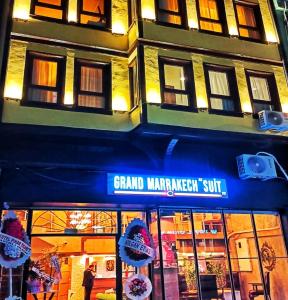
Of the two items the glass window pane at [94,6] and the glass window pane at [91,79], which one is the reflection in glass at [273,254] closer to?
the glass window pane at [91,79]

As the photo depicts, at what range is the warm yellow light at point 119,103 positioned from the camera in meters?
9.78

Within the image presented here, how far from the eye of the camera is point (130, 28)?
10547 millimetres

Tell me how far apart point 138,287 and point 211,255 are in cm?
258

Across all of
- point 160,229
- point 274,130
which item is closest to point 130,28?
point 274,130

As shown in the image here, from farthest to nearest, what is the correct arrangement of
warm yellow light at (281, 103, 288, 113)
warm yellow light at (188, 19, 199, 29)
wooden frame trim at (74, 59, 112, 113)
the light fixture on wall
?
warm yellow light at (281, 103, 288, 113) < warm yellow light at (188, 19, 199, 29) < wooden frame trim at (74, 59, 112, 113) < the light fixture on wall

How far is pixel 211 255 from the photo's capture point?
974cm

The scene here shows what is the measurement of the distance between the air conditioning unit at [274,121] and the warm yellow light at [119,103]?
4318 mm

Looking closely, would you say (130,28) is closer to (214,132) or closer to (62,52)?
(62,52)

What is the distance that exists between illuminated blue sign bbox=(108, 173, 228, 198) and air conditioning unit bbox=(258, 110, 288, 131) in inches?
89.2

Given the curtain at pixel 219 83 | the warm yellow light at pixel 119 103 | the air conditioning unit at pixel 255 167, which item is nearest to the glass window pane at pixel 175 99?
the curtain at pixel 219 83

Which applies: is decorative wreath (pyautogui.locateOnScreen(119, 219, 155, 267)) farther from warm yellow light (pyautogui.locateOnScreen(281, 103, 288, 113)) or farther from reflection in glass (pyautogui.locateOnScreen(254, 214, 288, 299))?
warm yellow light (pyautogui.locateOnScreen(281, 103, 288, 113))

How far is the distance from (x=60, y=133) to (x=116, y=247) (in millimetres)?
3528

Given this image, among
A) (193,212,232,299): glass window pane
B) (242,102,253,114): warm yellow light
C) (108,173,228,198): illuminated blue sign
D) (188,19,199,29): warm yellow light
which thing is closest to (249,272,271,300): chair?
(193,212,232,299): glass window pane

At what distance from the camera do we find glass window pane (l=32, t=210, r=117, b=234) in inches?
350
